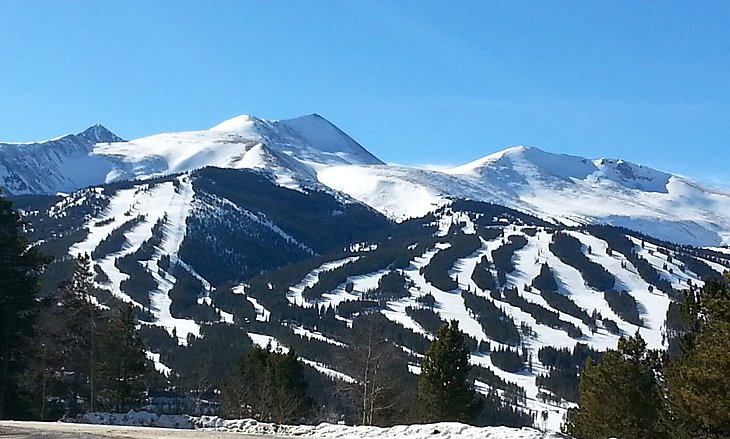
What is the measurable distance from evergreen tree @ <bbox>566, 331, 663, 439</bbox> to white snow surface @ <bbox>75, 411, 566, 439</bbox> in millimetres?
13699

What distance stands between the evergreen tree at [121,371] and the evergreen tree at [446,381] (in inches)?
691

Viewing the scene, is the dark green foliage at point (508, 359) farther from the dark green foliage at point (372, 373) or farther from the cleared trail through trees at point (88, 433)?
the cleared trail through trees at point (88, 433)

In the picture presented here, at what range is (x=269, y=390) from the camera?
47.1m

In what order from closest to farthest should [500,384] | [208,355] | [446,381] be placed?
1. [446,381]
2. [208,355]
3. [500,384]

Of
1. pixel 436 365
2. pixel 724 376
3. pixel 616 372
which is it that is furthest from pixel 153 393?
pixel 724 376

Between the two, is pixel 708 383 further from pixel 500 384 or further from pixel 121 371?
pixel 500 384

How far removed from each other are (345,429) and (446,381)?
1973 centimetres

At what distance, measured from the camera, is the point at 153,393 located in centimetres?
12075

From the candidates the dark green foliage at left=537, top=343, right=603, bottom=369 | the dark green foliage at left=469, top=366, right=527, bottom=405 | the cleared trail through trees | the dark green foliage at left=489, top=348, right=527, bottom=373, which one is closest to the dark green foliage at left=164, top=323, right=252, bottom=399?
the dark green foliage at left=469, top=366, right=527, bottom=405

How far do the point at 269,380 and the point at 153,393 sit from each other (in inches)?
3092

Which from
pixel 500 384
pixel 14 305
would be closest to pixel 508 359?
pixel 500 384

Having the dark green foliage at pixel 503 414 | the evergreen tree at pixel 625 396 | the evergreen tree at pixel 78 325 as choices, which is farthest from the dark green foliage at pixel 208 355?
the evergreen tree at pixel 625 396

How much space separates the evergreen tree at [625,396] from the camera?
35500mm

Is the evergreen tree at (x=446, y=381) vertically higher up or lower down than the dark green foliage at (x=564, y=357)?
higher up
